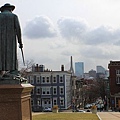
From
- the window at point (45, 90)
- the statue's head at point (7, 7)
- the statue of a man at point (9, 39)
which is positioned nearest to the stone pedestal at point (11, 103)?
the statue of a man at point (9, 39)

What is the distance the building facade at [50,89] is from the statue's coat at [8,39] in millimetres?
60406

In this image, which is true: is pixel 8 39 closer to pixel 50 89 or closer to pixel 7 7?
pixel 7 7

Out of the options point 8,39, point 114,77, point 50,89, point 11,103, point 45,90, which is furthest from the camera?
point 45,90

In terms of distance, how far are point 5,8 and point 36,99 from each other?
201 ft

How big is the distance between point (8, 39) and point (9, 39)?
0.03 metres

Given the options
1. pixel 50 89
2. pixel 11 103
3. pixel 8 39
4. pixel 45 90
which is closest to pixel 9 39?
pixel 8 39

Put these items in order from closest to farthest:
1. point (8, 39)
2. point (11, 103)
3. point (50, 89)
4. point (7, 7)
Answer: point (11, 103)
point (8, 39)
point (7, 7)
point (50, 89)

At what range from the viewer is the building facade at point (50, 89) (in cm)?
7212

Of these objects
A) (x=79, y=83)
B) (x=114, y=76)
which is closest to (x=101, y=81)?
(x=79, y=83)

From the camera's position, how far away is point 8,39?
11570 millimetres

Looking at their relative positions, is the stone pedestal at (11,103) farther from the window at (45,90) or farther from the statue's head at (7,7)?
the window at (45,90)

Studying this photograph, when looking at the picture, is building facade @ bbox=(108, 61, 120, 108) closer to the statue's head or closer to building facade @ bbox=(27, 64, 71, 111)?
building facade @ bbox=(27, 64, 71, 111)

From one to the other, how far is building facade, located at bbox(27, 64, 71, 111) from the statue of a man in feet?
198

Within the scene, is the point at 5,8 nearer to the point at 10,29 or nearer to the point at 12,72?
the point at 10,29
